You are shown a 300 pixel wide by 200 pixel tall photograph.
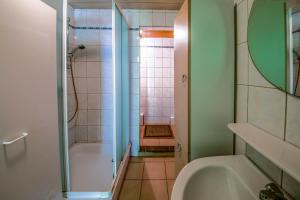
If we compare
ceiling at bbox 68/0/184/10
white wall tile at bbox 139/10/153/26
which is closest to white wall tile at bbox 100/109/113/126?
white wall tile at bbox 139/10/153/26

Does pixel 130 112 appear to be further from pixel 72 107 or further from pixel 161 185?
pixel 161 185

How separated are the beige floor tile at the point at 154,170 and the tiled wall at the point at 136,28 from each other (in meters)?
0.56

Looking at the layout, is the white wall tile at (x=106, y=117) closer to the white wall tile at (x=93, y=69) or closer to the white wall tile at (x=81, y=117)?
the white wall tile at (x=81, y=117)

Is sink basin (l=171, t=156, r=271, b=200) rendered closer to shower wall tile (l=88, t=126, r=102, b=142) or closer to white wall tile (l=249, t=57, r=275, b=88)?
white wall tile (l=249, t=57, r=275, b=88)

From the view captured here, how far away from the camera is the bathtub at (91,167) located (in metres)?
2.08

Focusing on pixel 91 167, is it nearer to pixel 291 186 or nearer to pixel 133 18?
pixel 133 18

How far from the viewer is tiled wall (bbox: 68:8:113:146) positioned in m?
2.84

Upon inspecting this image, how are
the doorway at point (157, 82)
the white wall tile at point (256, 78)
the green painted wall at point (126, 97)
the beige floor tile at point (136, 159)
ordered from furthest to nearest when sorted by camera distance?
the doorway at point (157, 82)
the beige floor tile at point (136, 159)
the green painted wall at point (126, 97)
the white wall tile at point (256, 78)

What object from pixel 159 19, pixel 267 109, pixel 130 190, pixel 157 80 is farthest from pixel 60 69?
pixel 157 80

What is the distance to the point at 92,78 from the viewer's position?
2947 millimetres

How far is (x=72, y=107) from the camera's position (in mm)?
2873

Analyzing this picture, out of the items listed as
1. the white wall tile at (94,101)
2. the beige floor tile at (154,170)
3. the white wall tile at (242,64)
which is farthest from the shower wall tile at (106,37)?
the white wall tile at (242,64)

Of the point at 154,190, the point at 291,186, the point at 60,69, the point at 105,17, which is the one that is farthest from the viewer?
the point at 105,17

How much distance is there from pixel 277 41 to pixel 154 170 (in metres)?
2.11
